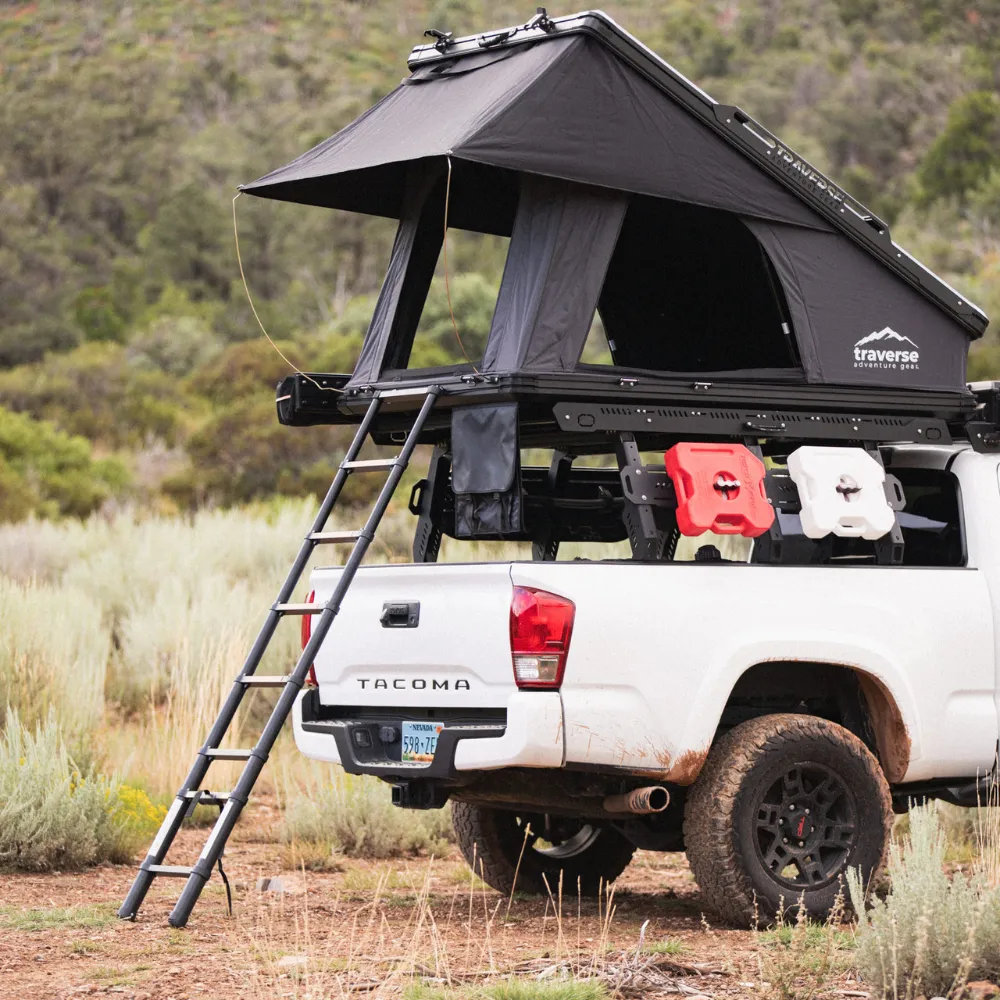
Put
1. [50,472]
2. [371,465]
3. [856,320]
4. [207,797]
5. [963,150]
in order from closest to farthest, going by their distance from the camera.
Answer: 1. [207,797]
2. [371,465]
3. [856,320]
4. [50,472]
5. [963,150]

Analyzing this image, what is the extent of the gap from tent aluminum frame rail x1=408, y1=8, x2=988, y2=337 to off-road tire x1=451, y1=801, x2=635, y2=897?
297 centimetres

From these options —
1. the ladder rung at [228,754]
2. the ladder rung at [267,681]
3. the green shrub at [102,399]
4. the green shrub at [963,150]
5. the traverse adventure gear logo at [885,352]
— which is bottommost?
the ladder rung at [228,754]

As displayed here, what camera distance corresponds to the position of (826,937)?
5.97 m

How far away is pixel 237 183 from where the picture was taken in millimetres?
55125

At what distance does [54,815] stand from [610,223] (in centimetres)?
417

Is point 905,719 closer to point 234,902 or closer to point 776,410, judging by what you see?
point 776,410

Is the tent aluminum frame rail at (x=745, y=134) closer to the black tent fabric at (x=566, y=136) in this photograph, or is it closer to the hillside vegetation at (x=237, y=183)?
the black tent fabric at (x=566, y=136)

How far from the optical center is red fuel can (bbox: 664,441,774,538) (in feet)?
22.3

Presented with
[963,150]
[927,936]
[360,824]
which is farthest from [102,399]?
[927,936]

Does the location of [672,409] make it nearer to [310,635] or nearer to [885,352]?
[885,352]

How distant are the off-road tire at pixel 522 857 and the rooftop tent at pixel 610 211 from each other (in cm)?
213

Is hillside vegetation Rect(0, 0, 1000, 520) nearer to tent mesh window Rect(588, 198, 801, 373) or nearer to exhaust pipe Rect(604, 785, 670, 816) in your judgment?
tent mesh window Rect(588, 198, 801, 373)

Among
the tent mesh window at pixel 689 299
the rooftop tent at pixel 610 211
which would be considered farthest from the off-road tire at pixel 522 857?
the tent mesh window at pixel 689 299

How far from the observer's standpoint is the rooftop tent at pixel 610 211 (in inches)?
283
